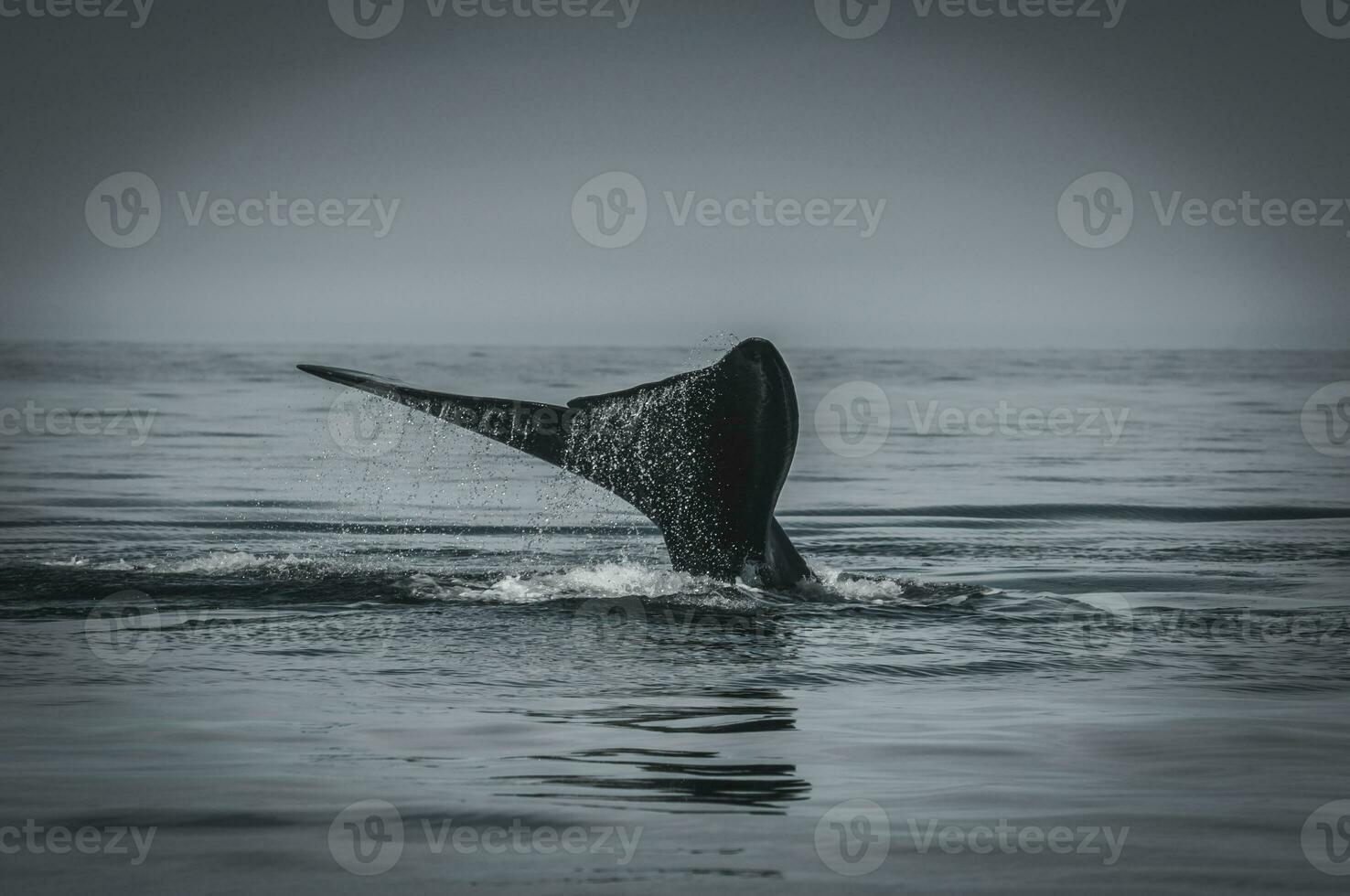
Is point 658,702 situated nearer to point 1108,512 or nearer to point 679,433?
point 679,433

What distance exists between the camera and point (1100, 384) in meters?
63.4

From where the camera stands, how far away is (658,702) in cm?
720

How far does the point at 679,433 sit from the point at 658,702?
2362 millimetres

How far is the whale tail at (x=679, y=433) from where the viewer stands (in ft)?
29.1

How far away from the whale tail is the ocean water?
2.14ft

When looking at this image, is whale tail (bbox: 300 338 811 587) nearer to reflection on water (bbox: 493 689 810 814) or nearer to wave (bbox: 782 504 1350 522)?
reflection on water (bbox: 493 689 810 814)

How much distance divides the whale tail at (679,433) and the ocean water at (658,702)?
0.65 meters

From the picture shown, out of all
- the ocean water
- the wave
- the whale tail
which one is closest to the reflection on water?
the ocean water

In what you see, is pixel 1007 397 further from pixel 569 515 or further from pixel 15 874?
pixel 15 874

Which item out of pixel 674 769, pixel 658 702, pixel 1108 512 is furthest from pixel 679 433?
pixel 1108 512

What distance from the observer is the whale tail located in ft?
29.1

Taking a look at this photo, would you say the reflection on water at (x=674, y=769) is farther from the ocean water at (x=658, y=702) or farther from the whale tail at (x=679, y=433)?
the whale tail at (x=679, y=433)

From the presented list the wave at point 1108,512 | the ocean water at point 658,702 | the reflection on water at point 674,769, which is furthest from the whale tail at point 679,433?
the wave at point 1108,512

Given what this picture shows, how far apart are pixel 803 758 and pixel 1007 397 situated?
46.6 m
